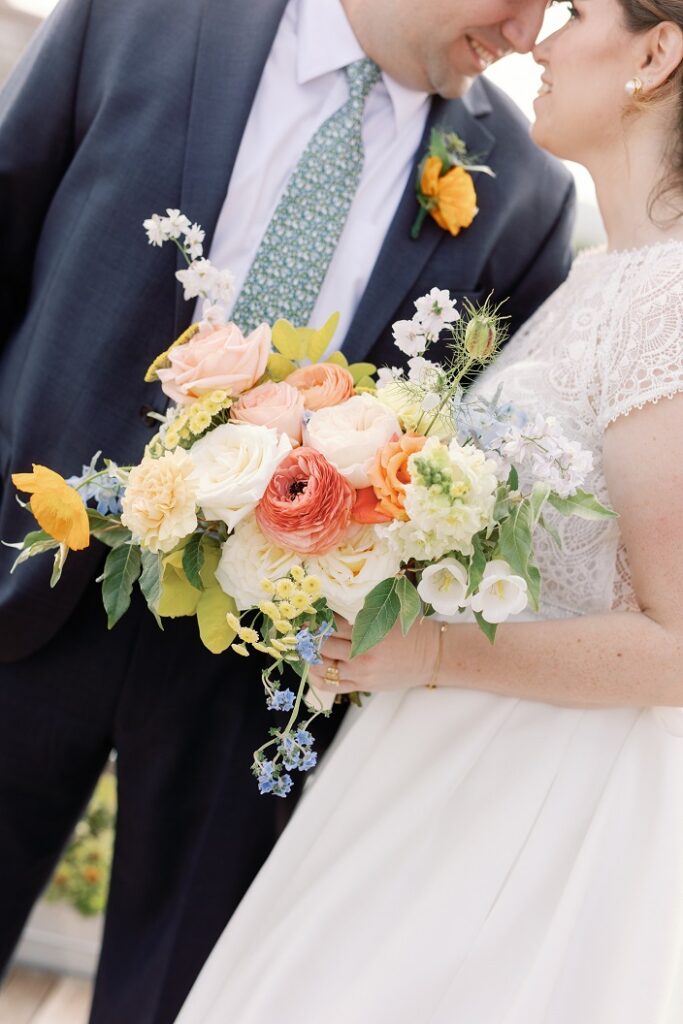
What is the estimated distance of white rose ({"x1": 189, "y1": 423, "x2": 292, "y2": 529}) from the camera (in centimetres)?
135

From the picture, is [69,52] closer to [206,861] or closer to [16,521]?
[16,521]

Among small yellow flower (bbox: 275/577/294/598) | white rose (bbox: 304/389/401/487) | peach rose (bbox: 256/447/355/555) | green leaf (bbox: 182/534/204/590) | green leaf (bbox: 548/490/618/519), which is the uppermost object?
white rose (bbox: 304/389/401/487)

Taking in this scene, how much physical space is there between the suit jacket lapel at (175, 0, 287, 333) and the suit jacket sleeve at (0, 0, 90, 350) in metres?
0.25

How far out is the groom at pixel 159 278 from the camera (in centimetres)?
195

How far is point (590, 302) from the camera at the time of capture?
1.80 meters

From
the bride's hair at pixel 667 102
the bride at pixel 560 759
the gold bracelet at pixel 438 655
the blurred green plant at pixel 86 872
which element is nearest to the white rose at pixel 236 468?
the bride at pixel 560 759

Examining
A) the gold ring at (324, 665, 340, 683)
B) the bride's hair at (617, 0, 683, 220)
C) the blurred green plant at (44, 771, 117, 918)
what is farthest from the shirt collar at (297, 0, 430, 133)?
the blurred green plant at (44, 771, 117, 918)

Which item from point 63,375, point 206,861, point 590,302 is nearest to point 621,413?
point 590,302

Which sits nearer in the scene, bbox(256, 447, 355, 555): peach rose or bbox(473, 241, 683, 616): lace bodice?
bbox(256, 447, 355, 555): peach rose

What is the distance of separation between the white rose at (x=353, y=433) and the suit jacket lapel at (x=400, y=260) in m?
0.59

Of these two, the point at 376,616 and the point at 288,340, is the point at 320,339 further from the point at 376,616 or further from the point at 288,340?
the point at 376,616

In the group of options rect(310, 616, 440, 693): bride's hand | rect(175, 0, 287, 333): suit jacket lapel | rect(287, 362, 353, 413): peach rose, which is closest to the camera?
rect(287, 362, 353, 413): peach rose

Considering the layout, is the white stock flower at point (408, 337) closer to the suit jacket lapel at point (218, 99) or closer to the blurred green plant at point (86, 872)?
the suit jacket lapel at point (218, 99)

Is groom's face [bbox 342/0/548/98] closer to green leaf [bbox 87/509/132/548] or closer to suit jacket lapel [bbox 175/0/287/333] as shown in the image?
suit jacket lapel [bbox 175/0/287/333]
